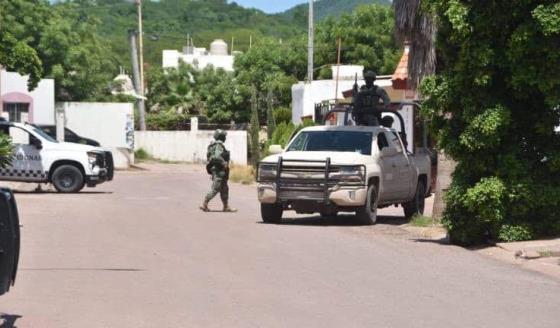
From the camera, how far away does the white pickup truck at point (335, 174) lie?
20344mm

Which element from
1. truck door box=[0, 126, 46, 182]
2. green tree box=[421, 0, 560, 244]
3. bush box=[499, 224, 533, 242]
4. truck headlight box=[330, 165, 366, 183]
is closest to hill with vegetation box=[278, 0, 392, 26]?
truck door box=[0, 126, 46, 182]

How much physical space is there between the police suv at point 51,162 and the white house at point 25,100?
1748 cm

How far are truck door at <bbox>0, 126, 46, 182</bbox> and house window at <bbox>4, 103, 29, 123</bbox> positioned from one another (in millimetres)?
18454

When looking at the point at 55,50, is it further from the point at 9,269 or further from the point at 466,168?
the point at 9,269

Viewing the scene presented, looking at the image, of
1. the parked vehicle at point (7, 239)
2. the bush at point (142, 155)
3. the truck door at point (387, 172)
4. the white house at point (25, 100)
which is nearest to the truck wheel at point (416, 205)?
the truck door at point (387, 172)

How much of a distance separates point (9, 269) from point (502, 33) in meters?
9.37

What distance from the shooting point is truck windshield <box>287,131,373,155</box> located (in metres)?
21.3

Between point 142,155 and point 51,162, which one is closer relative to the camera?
point 51,162

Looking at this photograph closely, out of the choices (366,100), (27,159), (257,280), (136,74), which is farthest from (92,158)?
(136,74)

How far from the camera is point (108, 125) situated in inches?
2149

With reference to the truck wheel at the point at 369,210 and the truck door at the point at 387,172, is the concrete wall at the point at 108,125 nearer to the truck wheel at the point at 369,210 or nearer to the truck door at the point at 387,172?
the truck door at the point at 387,172

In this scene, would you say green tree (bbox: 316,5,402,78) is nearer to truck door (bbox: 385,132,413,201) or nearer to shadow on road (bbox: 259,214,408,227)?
shadow on road (bbox: 259,214,408,227)

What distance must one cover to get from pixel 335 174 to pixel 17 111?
1275 inches

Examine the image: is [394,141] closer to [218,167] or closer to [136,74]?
[218,167]
